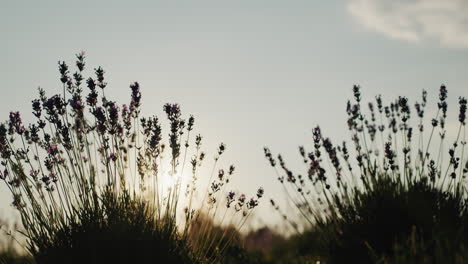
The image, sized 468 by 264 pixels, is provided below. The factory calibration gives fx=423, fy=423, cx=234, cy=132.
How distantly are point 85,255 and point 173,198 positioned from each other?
725 millimetres

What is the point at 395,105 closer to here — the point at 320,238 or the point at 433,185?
the point at 433,185

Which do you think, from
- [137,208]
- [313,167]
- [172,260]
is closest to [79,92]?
[137,208]

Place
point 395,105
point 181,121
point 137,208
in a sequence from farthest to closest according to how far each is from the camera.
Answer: point 395,105 → point 181,121 → point 137,208

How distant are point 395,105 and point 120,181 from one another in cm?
285

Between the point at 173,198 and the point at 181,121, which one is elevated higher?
the point at 181,121

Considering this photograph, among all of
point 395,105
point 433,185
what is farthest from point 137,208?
point 395,105

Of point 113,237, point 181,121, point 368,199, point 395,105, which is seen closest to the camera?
point 113,237

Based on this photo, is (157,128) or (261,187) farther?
(261,187)

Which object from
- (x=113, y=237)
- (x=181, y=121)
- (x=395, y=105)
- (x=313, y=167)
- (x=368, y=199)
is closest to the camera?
(x=113, y=237)

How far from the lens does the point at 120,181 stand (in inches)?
124

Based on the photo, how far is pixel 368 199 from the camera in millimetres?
3559

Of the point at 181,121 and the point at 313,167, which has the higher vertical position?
the point at 181,121

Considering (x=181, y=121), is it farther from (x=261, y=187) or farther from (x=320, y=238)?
(x=320, y=238)

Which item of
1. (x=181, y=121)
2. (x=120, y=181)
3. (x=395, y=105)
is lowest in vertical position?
(x=120, y=181)
